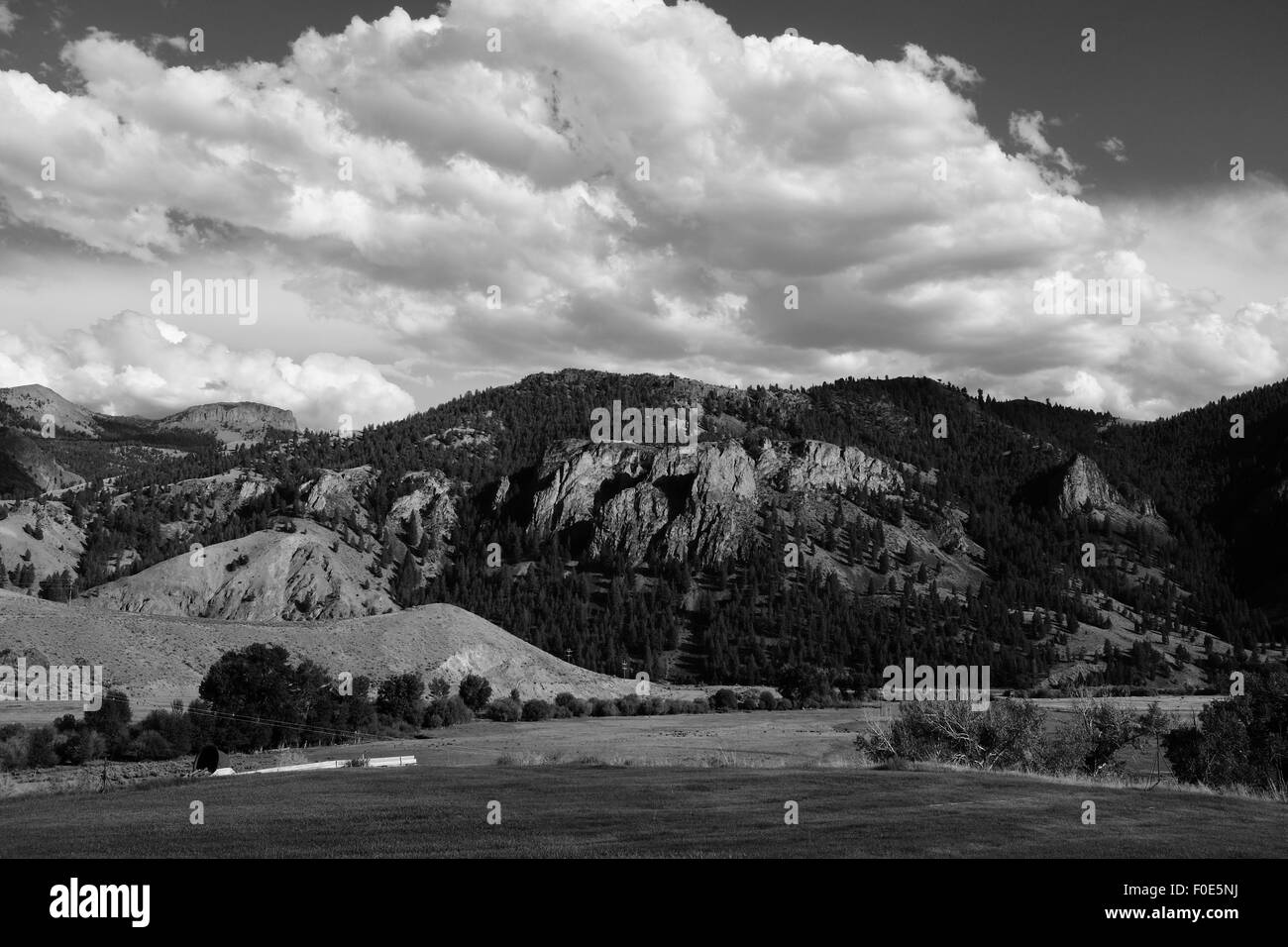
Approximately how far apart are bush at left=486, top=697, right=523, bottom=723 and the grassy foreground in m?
71.9

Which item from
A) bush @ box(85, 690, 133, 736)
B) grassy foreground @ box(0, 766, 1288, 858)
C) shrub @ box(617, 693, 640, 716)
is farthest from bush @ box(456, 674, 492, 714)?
grassy foreground @ box(0, 766, 1288, 858)

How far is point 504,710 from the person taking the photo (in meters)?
108

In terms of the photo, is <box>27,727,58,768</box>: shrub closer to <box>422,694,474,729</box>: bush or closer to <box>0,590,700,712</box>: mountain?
<box>0,590,700,712</box>: mountain

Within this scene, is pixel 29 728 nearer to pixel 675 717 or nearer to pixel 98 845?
pixel 98 845

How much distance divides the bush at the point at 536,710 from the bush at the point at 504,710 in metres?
1.03

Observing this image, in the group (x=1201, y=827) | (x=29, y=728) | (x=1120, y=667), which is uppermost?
(x=1201, y=827)

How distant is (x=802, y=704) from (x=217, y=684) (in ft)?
314

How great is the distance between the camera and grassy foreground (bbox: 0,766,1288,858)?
2056 cm

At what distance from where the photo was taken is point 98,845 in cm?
2194

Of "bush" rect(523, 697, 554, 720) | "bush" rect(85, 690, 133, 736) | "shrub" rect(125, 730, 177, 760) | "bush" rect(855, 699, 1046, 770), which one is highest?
"bush" rect(855, 699, 1046, 770)

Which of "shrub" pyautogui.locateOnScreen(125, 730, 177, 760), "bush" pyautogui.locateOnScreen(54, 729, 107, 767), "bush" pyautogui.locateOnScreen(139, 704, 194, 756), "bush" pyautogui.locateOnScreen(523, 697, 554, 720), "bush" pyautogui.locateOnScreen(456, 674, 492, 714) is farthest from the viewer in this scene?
"bush" pyautogui.locateOnScreen(456, 674, 492, 714)

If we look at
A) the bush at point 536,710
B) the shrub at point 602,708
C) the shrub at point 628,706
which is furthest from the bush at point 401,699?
the shrub at point 628,706

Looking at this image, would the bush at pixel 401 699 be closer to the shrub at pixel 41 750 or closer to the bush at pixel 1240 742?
the shrub at pixel 41 750
